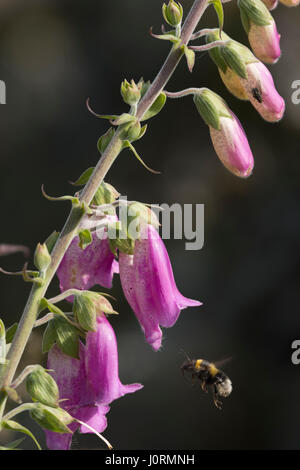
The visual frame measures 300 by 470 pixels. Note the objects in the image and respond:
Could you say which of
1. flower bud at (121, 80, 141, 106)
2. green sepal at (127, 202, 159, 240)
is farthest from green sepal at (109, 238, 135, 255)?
flower bud at (121, 80, 141, 106)

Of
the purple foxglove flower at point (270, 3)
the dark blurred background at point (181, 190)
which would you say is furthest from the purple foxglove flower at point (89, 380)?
the dark blurred background at point (181, 190)

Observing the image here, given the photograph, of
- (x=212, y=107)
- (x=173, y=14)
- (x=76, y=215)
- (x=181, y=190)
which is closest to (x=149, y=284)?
(x=76, y=215)

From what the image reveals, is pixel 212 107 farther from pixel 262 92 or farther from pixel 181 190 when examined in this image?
pixel 181 190

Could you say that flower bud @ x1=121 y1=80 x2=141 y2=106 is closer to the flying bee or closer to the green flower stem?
the green flower stem

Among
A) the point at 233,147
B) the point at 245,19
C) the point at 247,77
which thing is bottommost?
the point at 233,147

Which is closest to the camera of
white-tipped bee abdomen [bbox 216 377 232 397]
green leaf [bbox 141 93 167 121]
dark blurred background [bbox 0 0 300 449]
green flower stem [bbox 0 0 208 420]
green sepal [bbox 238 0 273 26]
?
green flower stem [bbox 0 0 208 420]

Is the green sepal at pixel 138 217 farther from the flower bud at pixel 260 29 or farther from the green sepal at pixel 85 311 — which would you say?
the flower bud at pixel 260 29
